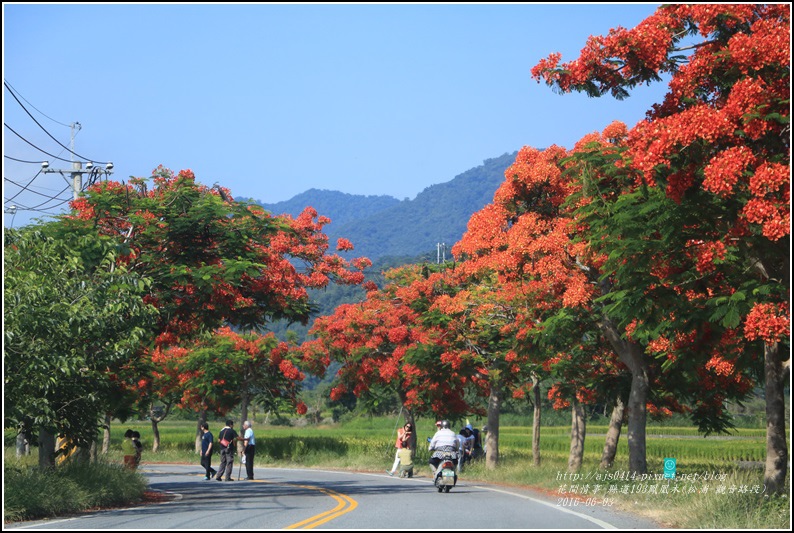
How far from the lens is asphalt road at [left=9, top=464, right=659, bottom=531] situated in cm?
1542

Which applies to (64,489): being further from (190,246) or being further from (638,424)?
(638,424)

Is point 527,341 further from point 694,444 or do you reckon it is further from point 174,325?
point 694,444

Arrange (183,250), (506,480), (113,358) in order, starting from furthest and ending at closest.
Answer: (506,480), (183,250), (113,358)

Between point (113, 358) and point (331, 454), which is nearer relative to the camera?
point (113, 358)

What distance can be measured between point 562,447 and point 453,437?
1419 inches

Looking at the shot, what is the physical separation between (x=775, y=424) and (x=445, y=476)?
317 inches

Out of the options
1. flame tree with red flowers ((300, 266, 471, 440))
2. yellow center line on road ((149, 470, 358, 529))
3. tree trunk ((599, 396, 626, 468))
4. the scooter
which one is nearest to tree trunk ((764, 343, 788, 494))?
yellow center line on road ((149, 470, 358, 529))

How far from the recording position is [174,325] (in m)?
25.0

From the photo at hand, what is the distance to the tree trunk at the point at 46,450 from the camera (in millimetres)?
21828

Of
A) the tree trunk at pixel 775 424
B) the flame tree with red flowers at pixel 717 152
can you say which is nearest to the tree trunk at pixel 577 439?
the tree trunk at pixel 775 424

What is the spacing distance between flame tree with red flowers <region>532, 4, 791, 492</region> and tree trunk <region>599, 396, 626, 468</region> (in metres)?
13.5

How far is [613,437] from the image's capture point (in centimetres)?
3153

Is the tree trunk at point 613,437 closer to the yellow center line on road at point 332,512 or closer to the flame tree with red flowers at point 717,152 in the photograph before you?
the yellow center line on road at point 332,512

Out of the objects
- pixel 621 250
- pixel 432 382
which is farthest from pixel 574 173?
pixel 432 382
